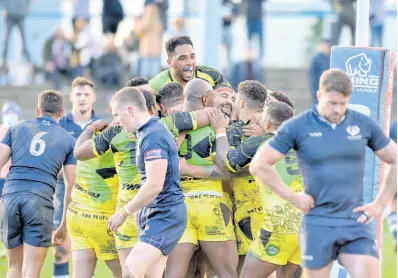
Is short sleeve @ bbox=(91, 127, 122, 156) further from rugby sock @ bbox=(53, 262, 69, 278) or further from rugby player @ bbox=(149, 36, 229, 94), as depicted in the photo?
rugby sock @ bbox=(53, 262, 69, 278)

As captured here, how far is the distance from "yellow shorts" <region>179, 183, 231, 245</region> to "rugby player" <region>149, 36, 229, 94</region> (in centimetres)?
148

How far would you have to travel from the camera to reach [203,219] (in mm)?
10312

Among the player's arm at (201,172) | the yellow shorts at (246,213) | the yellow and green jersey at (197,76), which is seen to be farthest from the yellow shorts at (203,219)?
the yellow and green jersey at (197,76)

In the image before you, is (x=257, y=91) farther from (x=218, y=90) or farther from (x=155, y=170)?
(x=155, y=170)

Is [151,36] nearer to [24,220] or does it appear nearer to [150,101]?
[24,220]

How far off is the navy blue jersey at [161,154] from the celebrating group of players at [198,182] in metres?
0.01

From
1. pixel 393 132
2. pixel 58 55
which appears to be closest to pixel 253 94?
pixel 393 132

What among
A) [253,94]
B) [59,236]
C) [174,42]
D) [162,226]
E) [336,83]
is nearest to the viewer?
[336,83]

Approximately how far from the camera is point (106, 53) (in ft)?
79.2

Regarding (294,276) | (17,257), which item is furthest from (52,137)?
(294,276)

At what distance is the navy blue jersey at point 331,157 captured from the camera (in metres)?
8.57

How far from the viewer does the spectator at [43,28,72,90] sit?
24.2m

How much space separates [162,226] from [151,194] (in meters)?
0.46

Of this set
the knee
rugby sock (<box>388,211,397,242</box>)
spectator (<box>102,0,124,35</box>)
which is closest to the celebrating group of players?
the knee
